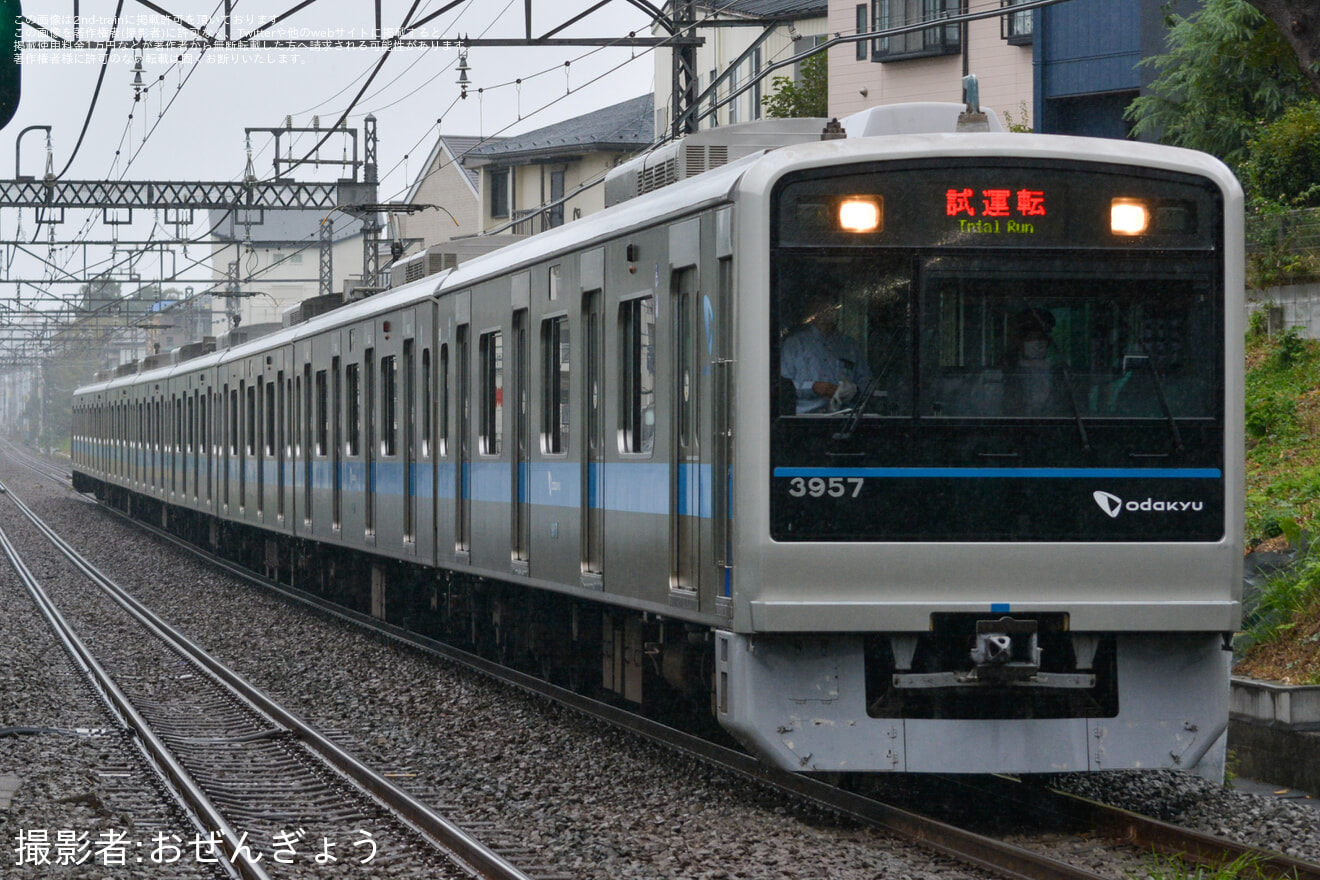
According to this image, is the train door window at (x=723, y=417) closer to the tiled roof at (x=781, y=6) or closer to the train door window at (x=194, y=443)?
the train door window at (x=194, y=443)

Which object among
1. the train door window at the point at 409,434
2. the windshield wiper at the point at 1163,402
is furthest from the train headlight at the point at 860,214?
the train door window at the point at 409,434

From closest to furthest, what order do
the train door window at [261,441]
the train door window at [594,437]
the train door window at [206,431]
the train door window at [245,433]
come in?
the train door window at [594,437]
the train door window at [261,441]
the train door window at [245,433]
the train door window at [206,431]

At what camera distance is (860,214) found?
743 cm

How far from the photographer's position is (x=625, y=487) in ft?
30.1

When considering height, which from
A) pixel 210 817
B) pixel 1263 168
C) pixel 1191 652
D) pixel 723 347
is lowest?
pixel 210 817

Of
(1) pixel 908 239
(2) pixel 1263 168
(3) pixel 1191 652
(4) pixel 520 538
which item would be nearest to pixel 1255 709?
(3) pixel 1191 652

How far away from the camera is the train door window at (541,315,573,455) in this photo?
33.3ft

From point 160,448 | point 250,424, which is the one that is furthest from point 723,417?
point 160,448

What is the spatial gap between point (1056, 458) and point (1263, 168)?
16.2 m

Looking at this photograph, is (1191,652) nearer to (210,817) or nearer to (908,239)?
(908,239)

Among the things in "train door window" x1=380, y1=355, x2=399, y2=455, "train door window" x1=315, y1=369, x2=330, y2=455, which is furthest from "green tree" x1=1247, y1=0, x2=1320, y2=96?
"train door window" x1=315, y1=369, x2=330, y2=455

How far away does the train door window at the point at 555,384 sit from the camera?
10.2 metres

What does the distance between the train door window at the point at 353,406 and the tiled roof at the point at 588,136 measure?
2653 cm

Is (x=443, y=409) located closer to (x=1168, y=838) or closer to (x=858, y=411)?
(x=858, y=411)
